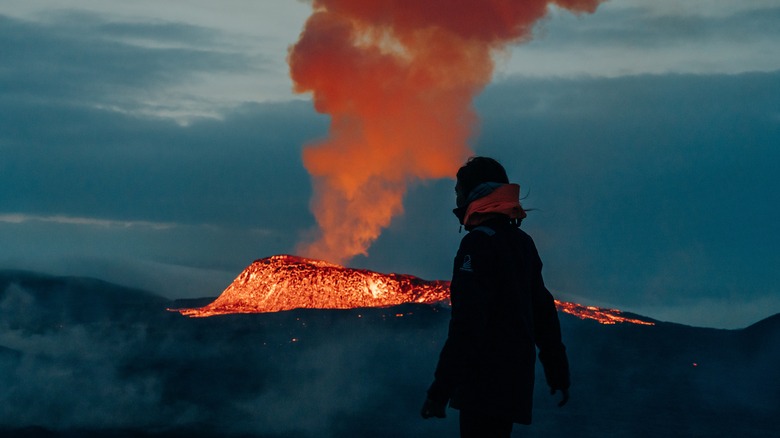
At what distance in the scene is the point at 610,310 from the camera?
40.8 m

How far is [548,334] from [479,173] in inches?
52.6

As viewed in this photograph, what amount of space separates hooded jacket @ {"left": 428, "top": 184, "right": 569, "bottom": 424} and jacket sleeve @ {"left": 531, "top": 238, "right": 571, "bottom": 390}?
0.53 ft

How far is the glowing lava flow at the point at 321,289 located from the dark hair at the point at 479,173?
93.5 ft

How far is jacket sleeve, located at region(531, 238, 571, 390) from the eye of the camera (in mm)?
7629

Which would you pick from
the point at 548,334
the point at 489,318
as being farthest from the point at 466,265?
the point at 548,334

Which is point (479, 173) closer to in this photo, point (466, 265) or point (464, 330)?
point (466, 265)

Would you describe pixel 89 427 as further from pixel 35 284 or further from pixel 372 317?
pixel 35 284

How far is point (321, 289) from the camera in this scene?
36281 mm

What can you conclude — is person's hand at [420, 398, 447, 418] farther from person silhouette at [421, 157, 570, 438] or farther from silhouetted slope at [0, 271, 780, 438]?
silhouetted slope at [0, 271, 780, 438]

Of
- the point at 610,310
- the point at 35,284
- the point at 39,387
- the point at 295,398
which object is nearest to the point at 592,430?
the point at 295,398

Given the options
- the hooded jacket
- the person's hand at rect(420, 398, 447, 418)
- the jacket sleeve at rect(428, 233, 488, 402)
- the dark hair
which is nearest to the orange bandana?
the hooded jacket

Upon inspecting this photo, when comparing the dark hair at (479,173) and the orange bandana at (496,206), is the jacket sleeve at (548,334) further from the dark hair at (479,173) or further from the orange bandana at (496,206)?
the dark hair at (479,173)

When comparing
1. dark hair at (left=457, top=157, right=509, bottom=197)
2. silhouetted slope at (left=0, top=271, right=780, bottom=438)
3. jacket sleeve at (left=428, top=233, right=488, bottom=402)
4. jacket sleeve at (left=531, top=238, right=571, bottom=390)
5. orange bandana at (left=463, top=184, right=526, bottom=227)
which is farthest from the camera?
silhouetted slope at (left=0, top=271, right=780, bottom=438)

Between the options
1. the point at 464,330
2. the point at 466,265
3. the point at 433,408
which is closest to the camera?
the point at 433,408
